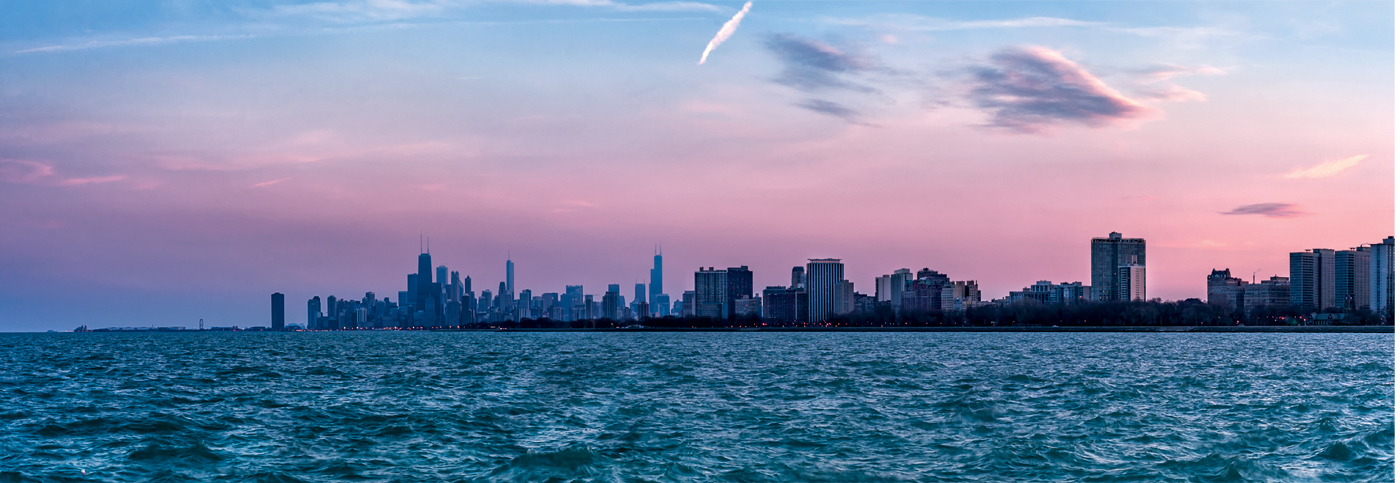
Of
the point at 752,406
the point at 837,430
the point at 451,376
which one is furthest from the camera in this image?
the point at 451,376

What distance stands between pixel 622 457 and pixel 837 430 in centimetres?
795

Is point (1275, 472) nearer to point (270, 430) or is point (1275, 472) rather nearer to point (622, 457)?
point (622, 457)

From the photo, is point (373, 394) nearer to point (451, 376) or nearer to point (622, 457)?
point (451, 376)

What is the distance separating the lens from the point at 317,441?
28.4 metres

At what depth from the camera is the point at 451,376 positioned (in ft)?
197

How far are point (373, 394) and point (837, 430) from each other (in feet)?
81.7

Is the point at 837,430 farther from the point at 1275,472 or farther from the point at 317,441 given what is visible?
the point at 317,441

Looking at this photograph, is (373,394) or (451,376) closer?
(373,394)

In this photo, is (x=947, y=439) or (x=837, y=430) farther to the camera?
(x=837, y=430)

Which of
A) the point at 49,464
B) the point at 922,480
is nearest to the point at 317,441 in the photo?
the point at 49,464

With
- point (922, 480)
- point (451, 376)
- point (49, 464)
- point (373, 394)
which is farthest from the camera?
point (451, 376)

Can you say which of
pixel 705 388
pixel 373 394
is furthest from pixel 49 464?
pixel 705 388

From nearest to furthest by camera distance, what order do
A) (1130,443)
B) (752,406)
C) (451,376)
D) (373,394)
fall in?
(1130,443) → (752,406) → (373,394) → (451,376)

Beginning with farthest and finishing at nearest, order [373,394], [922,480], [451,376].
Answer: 1. [451,376]
2. [373,394]
3. [922,480]
